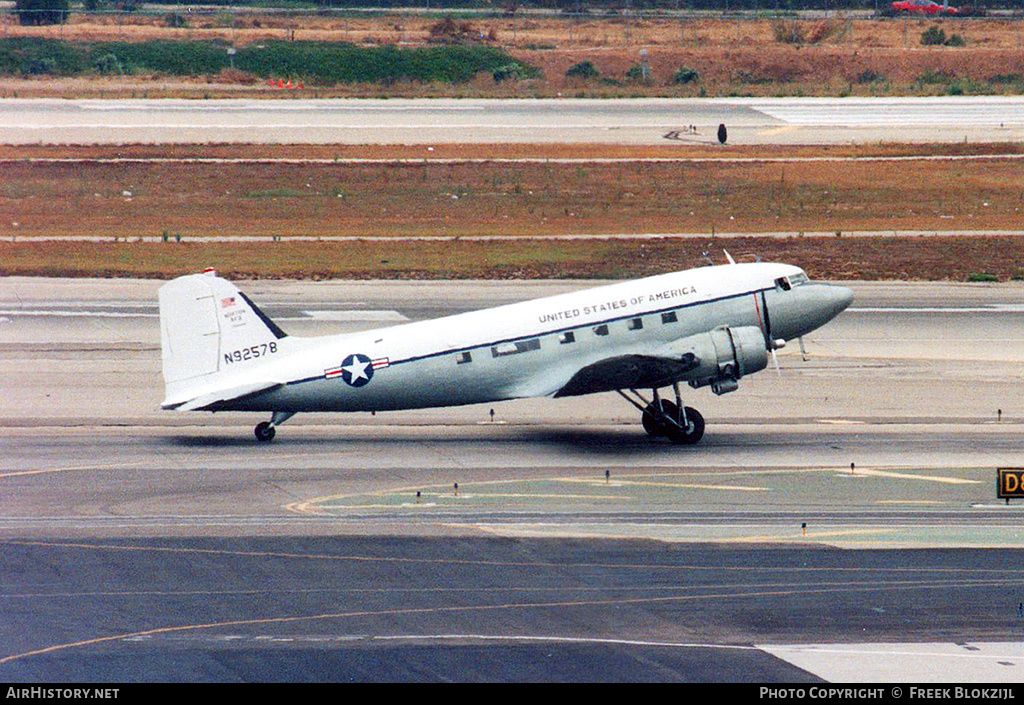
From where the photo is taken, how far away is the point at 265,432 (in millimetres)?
35625

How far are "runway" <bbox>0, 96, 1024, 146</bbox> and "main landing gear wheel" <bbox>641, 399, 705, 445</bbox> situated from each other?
53.0 meters

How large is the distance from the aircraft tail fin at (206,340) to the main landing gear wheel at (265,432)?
207 centimetres

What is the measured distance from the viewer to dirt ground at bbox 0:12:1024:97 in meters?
112

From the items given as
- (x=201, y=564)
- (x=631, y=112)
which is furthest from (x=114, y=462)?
(x=631, y=112)

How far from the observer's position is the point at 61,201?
72438 mm

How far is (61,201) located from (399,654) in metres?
56.3

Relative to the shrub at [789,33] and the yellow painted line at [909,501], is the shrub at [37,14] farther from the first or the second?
the yellow painted line at [909,501]

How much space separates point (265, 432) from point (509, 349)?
6.35 metres

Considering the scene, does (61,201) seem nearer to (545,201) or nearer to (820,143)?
(545,201)

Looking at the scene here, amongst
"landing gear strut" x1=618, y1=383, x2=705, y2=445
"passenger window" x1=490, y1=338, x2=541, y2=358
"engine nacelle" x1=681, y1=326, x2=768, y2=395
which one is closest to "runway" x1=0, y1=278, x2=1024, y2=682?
"landing gear strut" x1=618, y1=383, x2=705, y2=445

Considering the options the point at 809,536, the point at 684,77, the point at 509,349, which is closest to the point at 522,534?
the point at 809,536

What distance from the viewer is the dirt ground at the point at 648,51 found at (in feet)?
367

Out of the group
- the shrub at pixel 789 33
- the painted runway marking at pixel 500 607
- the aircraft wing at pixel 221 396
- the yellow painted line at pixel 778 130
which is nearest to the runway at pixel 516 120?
the yellow painted line at pixel 778 130

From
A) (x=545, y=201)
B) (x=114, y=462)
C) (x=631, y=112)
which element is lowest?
(x=114, y=462)
